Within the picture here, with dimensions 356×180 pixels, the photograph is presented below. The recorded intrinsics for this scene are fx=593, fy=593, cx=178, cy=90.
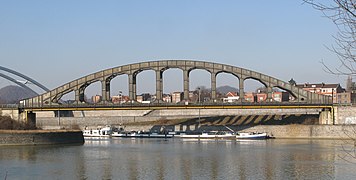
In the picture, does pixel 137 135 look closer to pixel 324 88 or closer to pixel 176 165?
A: pixel 176 165

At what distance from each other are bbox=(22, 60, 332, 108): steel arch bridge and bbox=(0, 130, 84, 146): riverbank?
18101mm

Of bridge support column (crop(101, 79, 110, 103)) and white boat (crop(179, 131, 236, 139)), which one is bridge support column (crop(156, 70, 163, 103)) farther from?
white boat (crop(179, 131, 236, 139))

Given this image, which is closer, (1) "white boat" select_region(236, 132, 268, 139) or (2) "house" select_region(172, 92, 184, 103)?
(1) "white boat" select_region(236, 132, 268, 139)

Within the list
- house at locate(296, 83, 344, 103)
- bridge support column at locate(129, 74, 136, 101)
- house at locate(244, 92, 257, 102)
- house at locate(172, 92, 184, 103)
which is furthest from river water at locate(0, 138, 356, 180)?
house at locate(172, 92, 184, 103)

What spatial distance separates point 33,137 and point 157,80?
28.2m

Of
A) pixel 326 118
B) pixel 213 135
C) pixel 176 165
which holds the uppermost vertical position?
pixel 326 118

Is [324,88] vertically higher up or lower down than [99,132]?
higher up

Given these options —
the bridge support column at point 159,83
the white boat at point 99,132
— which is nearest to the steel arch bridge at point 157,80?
the bridge support column at point 159,83

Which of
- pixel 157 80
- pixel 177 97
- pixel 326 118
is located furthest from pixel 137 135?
pixel 177 97

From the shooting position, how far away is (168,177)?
1374 inches

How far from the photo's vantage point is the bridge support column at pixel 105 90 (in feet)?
284

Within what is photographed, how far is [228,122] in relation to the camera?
9512cm

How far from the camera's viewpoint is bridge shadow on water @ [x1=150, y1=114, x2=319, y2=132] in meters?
85.2

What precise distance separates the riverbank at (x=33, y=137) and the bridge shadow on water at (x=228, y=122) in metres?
25.0
